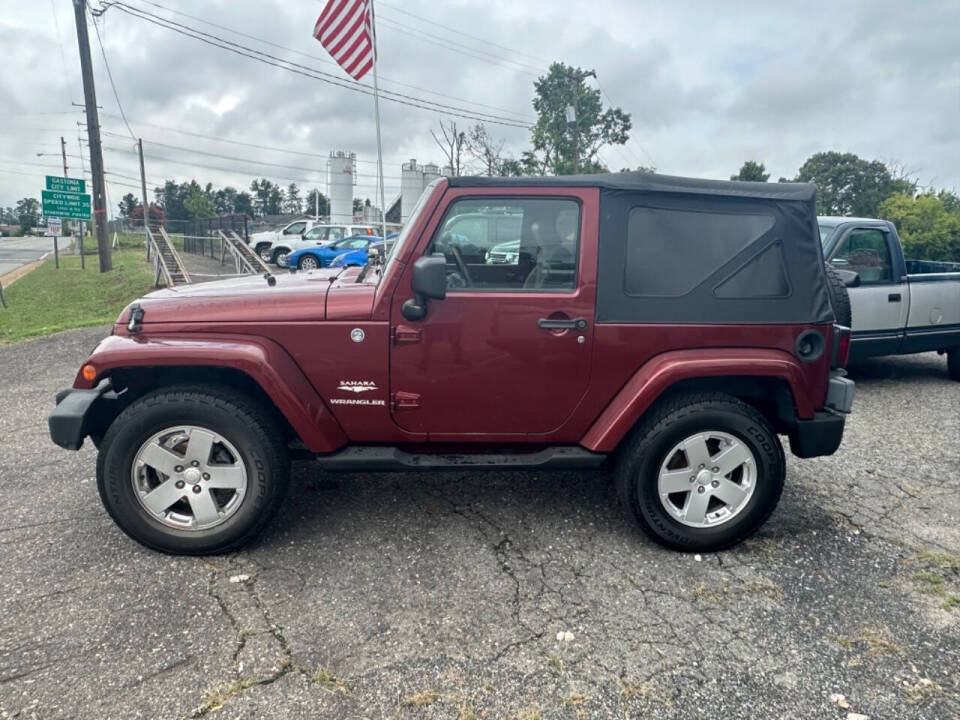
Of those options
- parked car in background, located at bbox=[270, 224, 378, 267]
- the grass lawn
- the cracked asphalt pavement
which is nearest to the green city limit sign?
the grass lawn

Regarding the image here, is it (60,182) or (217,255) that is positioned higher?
(60,182)

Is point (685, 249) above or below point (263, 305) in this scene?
above

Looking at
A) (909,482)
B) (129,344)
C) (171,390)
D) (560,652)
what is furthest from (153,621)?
(909,482)

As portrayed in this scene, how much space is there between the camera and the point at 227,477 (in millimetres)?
3211

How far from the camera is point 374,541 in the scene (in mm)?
3465

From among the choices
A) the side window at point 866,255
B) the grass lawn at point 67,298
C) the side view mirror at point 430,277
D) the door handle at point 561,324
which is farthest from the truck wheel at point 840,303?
the grass lawn at point 67,298

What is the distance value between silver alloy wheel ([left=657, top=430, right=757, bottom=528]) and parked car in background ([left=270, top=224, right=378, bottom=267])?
2227cm

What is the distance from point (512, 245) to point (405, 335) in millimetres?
705

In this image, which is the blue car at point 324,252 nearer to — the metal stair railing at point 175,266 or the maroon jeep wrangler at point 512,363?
the metal stair railing at point 175,266

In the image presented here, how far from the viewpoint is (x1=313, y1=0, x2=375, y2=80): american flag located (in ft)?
29.1

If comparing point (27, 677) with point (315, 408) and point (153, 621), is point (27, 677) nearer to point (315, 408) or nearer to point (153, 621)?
point (153, 621)

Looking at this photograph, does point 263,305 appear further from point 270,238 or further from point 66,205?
point 270,238

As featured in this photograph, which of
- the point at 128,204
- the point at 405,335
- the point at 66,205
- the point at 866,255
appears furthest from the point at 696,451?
the point at 128,204

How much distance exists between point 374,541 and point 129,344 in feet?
5.09
